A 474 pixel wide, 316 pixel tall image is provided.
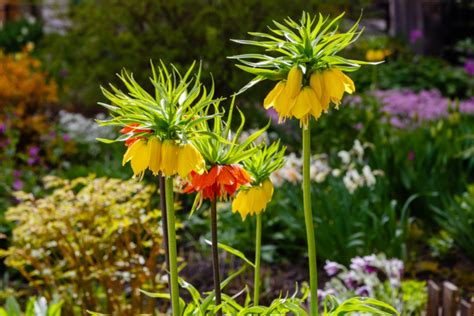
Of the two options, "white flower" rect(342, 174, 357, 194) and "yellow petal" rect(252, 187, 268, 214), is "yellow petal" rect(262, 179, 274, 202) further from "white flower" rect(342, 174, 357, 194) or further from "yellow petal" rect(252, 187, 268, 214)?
"white flower" rect(342, 174, 357, 194)

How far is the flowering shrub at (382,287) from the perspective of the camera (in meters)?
3.54

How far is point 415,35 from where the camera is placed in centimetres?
1305

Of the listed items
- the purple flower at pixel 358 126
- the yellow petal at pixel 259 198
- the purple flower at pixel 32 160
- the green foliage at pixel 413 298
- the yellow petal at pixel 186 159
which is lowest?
the green foliage at pixel 413 298

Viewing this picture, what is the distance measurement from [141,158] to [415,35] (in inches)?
478

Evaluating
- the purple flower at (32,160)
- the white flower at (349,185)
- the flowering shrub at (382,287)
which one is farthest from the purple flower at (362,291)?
the purple flower at (32,160)

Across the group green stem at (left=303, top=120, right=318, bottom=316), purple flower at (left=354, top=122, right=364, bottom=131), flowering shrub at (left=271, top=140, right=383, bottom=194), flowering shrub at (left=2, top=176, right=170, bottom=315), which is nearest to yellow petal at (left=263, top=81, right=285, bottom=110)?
green stem at (left=303, top=120, right=318, bottom=316)

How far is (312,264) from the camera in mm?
1709

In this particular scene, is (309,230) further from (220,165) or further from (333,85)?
(333,85)

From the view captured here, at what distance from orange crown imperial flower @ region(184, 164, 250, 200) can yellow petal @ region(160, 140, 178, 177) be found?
0.16m

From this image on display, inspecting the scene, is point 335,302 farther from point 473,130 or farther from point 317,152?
point 317,152

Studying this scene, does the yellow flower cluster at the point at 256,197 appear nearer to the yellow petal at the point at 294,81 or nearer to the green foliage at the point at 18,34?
the yellow petal at the point at 294,81

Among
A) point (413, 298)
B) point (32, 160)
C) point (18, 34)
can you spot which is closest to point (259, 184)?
point (413, 298)

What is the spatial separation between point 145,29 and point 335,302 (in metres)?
5.29

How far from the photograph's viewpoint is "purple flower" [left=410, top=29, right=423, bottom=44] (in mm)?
13062
